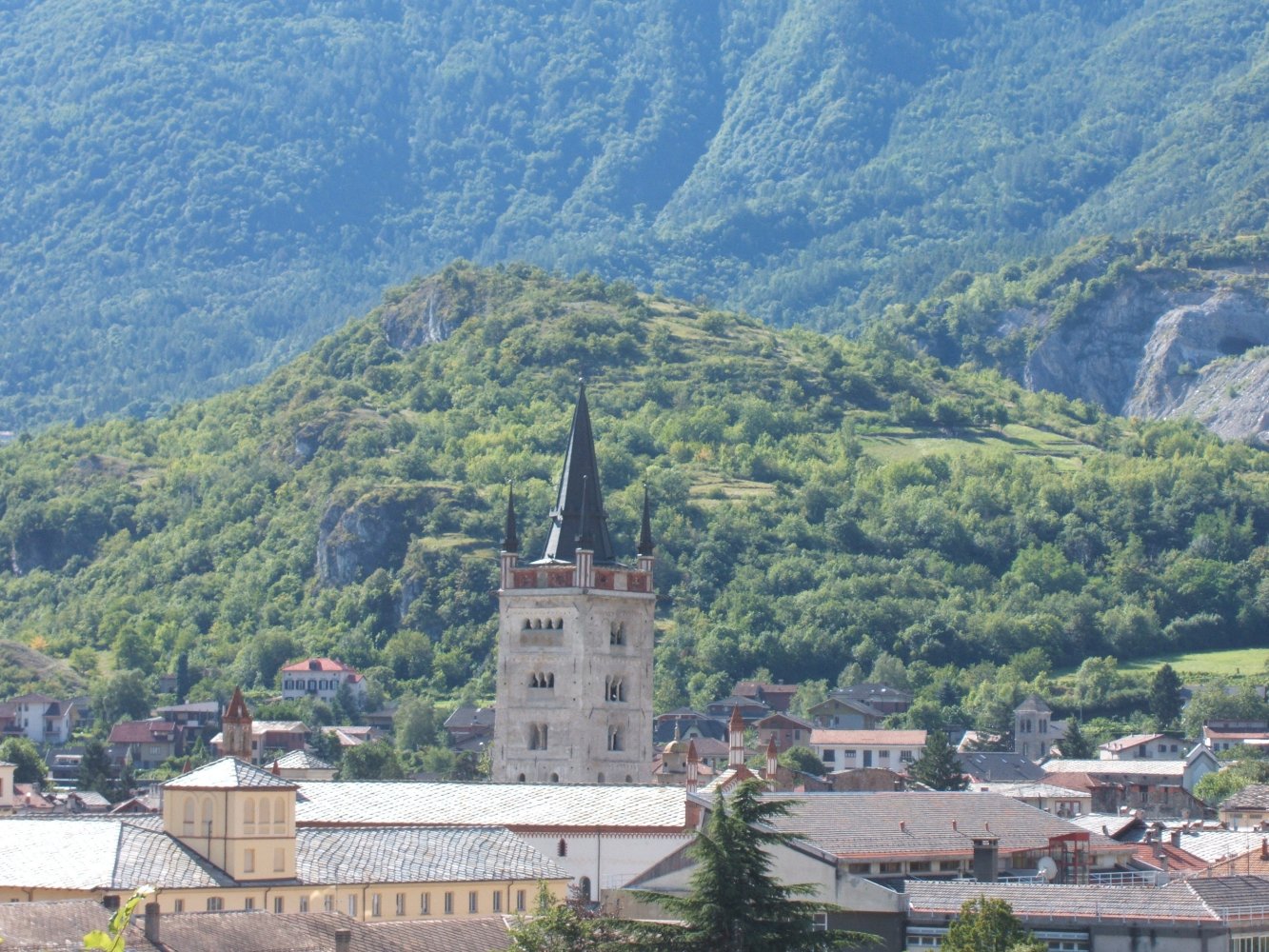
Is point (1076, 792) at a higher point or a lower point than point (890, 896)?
higher

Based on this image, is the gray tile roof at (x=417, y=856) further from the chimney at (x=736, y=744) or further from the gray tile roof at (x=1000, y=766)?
the gray tile roof at (x=1000, y=766)

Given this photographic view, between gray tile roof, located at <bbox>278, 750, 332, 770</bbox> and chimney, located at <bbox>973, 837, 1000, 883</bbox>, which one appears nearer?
chimney, located at <bbox>973, 837, 1000, 883</bbox>

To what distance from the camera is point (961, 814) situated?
300 feet

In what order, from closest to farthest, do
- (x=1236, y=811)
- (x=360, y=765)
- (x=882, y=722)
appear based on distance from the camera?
(x=1236, y=811)
(x=360, y=765)
(x=882, y=722)

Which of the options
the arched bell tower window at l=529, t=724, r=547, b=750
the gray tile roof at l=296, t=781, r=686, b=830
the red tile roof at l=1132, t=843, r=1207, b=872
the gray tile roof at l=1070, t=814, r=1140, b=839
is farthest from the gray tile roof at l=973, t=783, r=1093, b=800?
the gray tile roof at l=296, t=781, r=686, b=830

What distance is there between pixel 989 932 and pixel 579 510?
51.4m

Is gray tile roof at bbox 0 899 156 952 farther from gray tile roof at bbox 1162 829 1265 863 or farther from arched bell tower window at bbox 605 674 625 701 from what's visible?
arched bell tower window at bbox 605 674 625 701

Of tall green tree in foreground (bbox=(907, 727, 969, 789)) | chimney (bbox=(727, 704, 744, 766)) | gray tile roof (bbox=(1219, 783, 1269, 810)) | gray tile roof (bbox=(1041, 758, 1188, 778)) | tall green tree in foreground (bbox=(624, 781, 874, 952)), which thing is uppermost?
gray tile roof (bbox=(1041, 758, 1188, 778))

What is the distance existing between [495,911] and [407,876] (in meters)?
2.47

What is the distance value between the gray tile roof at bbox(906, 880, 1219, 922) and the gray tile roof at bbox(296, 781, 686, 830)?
11369 millimetres

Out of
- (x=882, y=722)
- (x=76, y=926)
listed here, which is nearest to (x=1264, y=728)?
(x=882, y=722)

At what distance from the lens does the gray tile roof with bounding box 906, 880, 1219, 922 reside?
76.9m

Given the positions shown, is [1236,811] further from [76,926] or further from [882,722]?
[76,926]

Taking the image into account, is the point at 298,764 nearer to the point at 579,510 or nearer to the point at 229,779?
the point at 579,510
